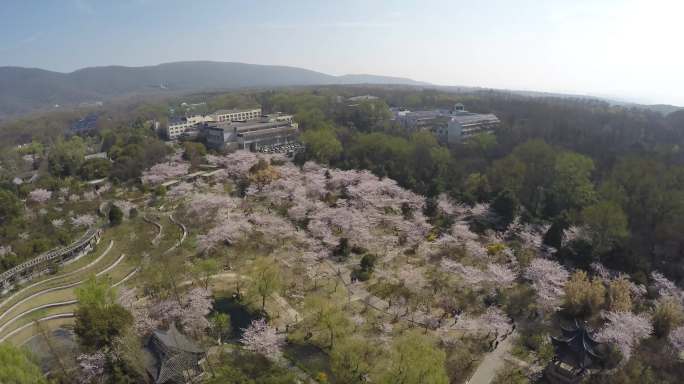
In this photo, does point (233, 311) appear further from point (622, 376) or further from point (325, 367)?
point (622, 376)

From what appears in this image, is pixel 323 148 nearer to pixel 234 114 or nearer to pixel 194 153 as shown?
pixel 194 153

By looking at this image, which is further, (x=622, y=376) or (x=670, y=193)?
(x=670, y=193)

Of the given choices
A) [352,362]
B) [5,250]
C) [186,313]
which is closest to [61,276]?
[5,250]

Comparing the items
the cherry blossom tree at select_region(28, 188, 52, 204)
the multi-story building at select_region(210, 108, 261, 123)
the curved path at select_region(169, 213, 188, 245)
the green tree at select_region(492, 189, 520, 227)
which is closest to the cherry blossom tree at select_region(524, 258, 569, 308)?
the green tree at select_region(492, 189, 520, 227)

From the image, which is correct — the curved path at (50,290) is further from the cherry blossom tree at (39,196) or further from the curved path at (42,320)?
the cherry blossom tree at (39,196)

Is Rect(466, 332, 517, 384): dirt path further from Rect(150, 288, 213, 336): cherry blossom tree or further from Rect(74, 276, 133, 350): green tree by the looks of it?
Rect(74, 276, 133, 350): green tree

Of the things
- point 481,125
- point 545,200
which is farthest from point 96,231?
point 481,125

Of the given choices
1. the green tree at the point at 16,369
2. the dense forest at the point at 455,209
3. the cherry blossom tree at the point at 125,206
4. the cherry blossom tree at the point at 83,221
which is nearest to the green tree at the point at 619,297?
the dense forest at the point at 455,209
